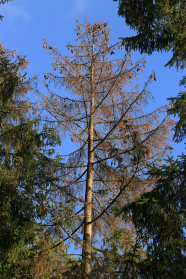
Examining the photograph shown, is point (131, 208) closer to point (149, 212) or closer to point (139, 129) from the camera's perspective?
point (149, 212)

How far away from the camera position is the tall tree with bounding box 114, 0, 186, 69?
711 cm

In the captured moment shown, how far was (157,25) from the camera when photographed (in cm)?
739

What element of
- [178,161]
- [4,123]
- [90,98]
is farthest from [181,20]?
[4,123]

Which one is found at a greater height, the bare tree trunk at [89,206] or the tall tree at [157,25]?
the tall tree at [157,25]

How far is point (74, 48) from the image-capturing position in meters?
10.7

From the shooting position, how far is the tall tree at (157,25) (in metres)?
7.11

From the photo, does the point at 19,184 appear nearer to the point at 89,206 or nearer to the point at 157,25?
the point at 89,206

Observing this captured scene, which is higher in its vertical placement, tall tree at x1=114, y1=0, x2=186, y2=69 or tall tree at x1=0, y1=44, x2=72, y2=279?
tall tree at x1=114, y1=0, x2=186, y2=69

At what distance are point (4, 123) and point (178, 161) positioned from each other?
522cm

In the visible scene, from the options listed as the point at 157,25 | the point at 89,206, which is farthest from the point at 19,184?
the point at 157,25

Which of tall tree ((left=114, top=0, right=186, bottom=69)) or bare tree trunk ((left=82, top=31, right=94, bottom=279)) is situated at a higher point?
tall tree ((left=114, top=0, right=186, bottom=69))

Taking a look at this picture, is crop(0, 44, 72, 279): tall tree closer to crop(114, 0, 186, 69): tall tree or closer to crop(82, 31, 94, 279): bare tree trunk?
crop(82, 31, 94, 279): bare tree trunk

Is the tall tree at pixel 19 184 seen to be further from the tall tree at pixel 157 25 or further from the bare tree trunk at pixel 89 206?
the tall tree at pixel 157 25

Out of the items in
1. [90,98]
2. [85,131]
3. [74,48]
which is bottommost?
[85,131]
